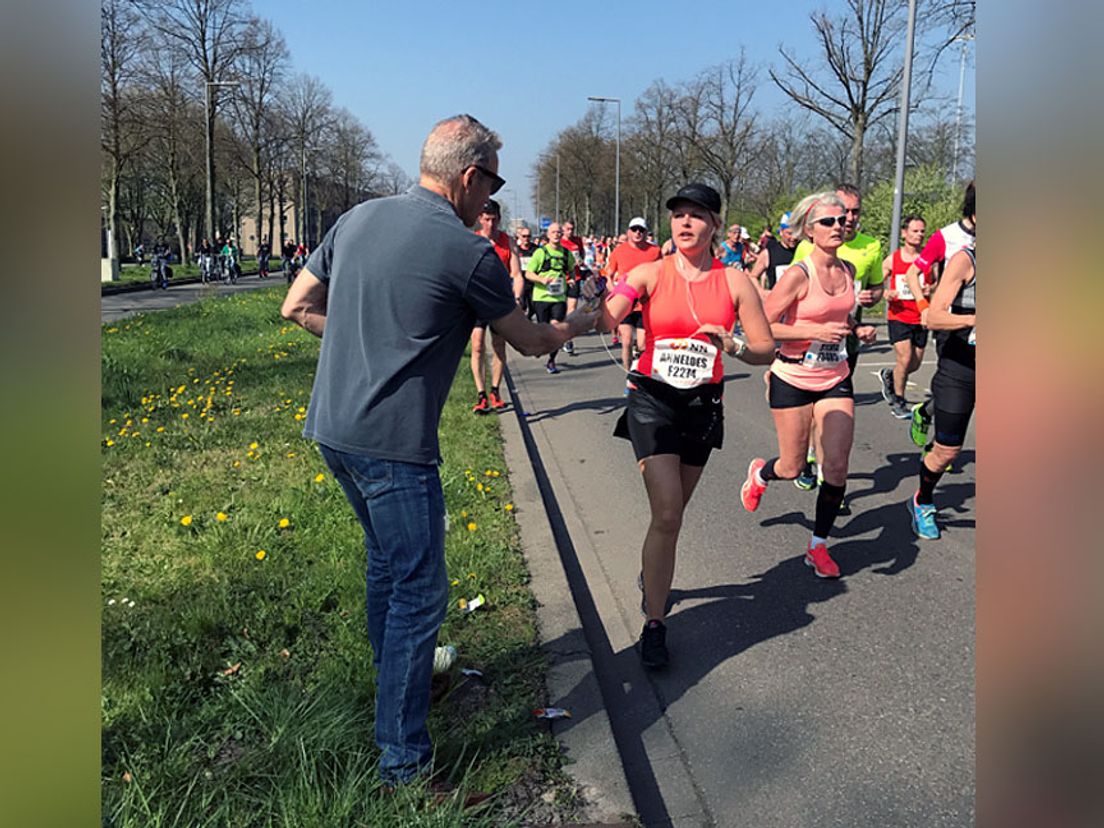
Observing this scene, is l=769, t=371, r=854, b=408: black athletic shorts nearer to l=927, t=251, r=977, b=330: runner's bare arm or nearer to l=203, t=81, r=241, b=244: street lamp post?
l=927, t=251, r=977, b=330: runner's bare arm

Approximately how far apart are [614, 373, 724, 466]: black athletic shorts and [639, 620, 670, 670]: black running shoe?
2.36 feet

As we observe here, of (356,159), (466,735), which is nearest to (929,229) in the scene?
(466,735)

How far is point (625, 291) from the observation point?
12.9ft

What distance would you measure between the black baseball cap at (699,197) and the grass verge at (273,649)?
77.6 inches

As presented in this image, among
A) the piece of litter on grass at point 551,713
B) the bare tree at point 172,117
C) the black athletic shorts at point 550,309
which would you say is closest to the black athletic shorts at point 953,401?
the piece of litter on grass at point 551,713

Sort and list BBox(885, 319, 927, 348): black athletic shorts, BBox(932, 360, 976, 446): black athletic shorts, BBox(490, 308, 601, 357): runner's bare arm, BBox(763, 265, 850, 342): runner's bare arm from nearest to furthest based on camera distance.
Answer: BBox(490, 308, 601, 357): runner's bare arm < BBox(763, 265, 850, 342): runner's bare arm < BBox(932, 360, 976, 446): black athletic shorts < BBox(885, 319, 927, 348): black athletic shorts

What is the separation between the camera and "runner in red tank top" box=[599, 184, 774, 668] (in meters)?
3.88

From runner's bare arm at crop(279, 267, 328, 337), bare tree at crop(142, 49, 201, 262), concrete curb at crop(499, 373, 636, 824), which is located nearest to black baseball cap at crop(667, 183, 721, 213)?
runner's bare arm at crop(279, 267, 328, 337)

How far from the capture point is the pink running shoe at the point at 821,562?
496 cm

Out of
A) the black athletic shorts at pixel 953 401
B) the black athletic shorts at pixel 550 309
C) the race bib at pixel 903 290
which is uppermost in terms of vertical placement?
the race bib at pixel 903 290

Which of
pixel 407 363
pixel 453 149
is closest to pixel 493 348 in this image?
pixel 453 149

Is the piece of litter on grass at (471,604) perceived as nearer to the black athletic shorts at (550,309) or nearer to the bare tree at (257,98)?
the black athletic shorts at (550,309)
